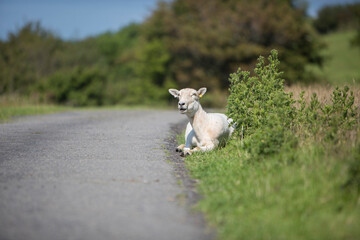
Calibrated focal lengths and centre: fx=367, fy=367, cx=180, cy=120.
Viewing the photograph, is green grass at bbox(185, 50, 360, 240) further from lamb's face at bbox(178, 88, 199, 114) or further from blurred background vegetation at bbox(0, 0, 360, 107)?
blurred background vegetation at bbox(0, 0, 360, 107)

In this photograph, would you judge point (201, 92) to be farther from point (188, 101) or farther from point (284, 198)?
point (284, 198)

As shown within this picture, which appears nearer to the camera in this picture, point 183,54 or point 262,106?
point 262,106

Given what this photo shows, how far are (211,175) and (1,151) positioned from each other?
522 cm

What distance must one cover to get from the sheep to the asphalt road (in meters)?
0.94

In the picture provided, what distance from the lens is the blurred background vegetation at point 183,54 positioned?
34.7 m

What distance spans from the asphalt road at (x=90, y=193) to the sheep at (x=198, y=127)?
0.94 metres

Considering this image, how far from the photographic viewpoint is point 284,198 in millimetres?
4957

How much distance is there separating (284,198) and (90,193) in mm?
2847

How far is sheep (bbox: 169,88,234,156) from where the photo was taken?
912 cm

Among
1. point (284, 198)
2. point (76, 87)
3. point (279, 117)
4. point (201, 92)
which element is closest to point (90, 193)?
point (284, 198)

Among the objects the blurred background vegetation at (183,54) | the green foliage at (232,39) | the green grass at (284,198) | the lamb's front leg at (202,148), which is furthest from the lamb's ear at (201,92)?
the green foliage at (232,39)

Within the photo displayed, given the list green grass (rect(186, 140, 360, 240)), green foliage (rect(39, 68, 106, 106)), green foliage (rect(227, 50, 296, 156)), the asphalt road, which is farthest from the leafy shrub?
green foliage (rect(39, 68, 106, 106))

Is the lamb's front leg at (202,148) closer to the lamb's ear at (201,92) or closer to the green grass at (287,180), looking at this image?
the green grass at (287,180)

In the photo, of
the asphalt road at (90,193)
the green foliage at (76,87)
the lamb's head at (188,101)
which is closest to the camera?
the asphalt road at (90,193)
